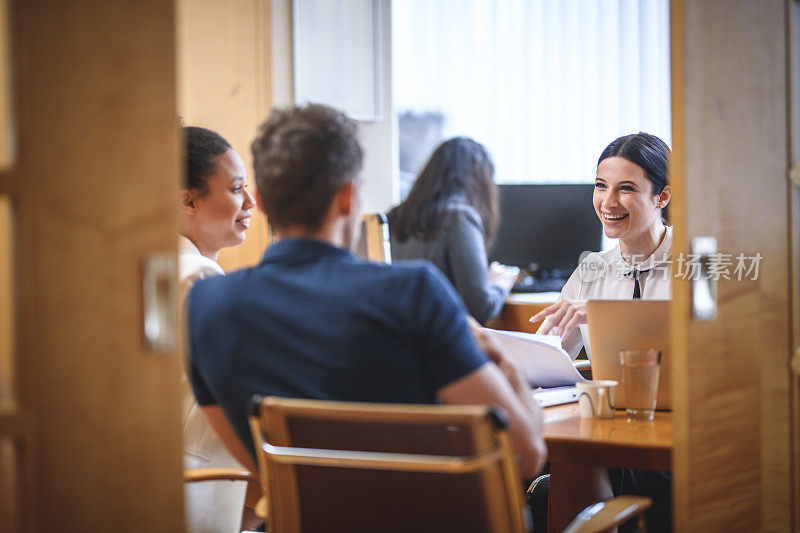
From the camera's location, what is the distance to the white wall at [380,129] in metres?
4.12

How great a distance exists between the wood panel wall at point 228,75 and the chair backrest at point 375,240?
863 mm

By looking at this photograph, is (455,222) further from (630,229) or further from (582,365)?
(582,365)

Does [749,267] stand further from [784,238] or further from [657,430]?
[657,430]

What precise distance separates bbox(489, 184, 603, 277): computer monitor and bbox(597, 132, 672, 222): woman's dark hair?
170cm

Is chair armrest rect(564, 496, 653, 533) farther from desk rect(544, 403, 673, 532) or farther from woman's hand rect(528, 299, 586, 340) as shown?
woman's hand rect(528, 299, 586, 340)

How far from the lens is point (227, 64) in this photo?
3.89m

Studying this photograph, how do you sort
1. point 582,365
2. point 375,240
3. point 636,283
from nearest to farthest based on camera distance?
point 582,365 → point 636,283 → point 375,240

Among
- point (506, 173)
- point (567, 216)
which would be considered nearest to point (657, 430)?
point (567, 216)

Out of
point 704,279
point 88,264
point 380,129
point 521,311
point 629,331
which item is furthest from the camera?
point 380,129

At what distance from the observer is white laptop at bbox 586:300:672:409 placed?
5.53ft

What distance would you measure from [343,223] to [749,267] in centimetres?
66

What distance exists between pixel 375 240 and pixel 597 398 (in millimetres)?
1616

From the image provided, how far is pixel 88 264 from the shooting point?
1.01 m

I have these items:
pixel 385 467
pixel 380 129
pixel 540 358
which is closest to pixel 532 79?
pixel 380 129
